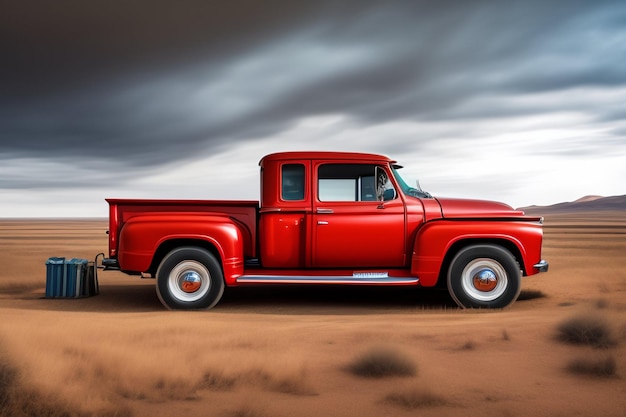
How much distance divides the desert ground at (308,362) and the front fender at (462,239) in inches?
28.8

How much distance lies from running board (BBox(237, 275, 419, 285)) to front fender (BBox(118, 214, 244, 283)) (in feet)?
1.02

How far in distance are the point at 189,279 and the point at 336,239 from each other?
8.02ft

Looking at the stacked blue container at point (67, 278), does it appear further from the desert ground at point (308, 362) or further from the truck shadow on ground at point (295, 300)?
the desert ground at point (308, 362)

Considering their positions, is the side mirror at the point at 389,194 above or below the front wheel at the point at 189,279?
above

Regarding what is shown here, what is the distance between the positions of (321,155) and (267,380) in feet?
16.9

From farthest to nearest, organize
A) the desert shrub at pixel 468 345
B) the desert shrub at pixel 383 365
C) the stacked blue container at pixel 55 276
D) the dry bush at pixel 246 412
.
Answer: the stacked blue container at pixel 55 276 → the desert shrub at pixel 468 345 → the desert shrub at pixel 383 365 → the dry bush at pixel 246 412

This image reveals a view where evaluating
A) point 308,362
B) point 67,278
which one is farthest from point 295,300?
point 308,362

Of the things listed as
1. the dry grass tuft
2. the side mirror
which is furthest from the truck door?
the dry grass tuft

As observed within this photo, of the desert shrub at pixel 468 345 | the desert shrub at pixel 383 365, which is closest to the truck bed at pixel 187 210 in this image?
the desert shrub at pixel 468 345

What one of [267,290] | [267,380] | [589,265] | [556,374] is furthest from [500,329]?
[589,265]

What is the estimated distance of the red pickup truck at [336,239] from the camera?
397 inches

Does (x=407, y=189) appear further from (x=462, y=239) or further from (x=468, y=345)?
(x=468, y=345)

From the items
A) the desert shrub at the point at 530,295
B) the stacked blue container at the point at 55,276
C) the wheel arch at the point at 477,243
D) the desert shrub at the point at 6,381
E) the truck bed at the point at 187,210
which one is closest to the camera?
the desert shrub at the point at 6,381

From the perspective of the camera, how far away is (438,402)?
17.3 feet
